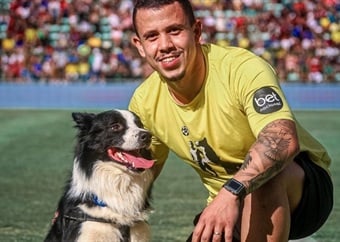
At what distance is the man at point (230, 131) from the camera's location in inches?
156

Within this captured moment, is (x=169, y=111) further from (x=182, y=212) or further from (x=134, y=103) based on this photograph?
(x=182, y=212)

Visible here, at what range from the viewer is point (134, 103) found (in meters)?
5.01

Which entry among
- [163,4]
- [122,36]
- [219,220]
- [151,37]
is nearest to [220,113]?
[151,37]

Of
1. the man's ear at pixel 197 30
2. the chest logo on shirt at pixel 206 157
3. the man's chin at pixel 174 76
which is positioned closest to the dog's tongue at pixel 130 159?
the chest logo on shirt at pixel 206 157

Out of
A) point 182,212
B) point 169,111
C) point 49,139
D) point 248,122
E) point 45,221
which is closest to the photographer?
point 248,122

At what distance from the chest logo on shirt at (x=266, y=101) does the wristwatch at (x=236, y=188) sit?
14.7 inches

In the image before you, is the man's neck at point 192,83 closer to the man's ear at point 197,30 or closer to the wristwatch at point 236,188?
the man's ear at point 197,30

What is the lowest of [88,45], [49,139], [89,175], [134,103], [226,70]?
[88,45]

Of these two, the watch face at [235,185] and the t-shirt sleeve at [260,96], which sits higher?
the t-shirt sleeve at [260,96]

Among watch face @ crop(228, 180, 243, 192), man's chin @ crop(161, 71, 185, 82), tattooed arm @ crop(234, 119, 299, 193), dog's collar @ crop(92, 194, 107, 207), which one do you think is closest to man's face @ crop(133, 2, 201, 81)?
man's chin @ crop(161, 71, 185, 82)

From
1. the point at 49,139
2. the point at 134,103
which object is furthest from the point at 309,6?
the point at 134,103

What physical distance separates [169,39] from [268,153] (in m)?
0.81

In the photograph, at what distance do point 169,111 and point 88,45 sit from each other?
2067cm

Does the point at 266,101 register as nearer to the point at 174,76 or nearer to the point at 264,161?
the point at 264,161
